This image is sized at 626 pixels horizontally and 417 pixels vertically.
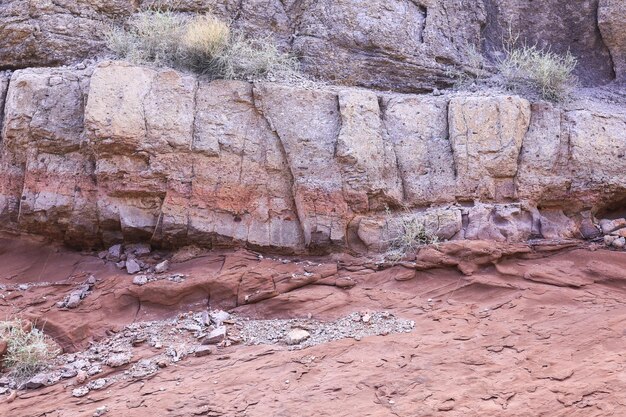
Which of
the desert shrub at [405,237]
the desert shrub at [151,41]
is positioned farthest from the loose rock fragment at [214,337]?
the desert shrub at [151,41]

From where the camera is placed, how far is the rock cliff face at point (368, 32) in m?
6.85

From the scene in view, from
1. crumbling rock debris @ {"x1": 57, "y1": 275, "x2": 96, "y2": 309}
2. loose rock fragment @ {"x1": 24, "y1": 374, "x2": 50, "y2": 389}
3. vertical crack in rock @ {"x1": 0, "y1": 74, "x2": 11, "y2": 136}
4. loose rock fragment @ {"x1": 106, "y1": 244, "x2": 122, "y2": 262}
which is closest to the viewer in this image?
loose rock fragment @ {"x1": 24, "y1": 374, "x2": 50, "y2": 389}

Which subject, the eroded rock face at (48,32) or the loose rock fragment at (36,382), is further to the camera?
the eroded rock face at (48,32)

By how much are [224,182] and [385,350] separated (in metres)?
2.13

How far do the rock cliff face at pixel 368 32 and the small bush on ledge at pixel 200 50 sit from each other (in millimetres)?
401

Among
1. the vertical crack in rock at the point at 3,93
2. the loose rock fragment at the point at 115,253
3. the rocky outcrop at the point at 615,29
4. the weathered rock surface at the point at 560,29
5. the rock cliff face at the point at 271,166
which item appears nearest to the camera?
the rock cliff face at the point at 271,166

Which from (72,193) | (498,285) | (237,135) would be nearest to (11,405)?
(72,193)

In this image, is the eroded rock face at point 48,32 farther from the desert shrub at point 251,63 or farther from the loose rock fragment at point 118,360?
the loose rock fragment at point 118,360

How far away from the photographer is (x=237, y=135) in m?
6.11

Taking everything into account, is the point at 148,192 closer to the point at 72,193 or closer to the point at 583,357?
the point at 72,193

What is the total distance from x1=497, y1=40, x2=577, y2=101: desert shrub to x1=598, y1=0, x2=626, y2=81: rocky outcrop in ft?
1.62

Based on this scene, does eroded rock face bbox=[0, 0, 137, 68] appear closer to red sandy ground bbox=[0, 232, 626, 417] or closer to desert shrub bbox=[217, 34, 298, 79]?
desert shrub bbox=[217, 34, 298, 79]

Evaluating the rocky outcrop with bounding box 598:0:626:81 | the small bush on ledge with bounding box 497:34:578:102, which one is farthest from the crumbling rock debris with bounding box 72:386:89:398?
the rocky outcrop with bounding box 598:0:626:81

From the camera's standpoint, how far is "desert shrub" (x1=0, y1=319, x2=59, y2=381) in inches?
192
